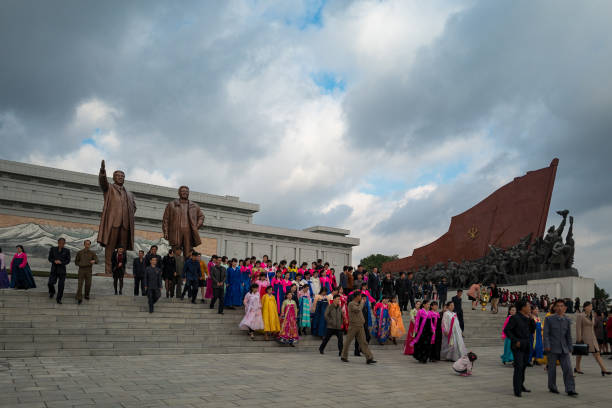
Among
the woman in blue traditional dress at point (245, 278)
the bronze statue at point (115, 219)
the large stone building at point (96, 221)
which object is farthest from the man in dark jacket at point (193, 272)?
the large stone building at point (96, 221)

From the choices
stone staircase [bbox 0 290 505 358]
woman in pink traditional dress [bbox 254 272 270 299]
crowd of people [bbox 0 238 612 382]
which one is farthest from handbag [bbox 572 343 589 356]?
woman in pink traditional dress [bbox 254 272 270 299]

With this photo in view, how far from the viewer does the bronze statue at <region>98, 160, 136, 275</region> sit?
1162cm

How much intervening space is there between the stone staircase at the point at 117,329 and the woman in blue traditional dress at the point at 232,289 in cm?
33

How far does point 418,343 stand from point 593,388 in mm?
3013

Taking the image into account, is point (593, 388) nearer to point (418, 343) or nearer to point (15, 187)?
point (418, 343)

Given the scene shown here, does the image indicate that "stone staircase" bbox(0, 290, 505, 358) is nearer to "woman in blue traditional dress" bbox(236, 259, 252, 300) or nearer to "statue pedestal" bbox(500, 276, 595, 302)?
"woman in blue traditional dress" bbox(236, 259, 252, 300)

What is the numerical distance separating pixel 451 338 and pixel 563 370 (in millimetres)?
3231

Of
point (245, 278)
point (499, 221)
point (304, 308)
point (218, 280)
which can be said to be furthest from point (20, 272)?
point (499, 221)

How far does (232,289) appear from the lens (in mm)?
11234

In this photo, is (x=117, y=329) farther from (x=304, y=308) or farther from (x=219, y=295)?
(x=304, y=308)

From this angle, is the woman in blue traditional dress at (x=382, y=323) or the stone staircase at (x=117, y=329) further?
the woman in blue traditional dress at (x=382, y=323)

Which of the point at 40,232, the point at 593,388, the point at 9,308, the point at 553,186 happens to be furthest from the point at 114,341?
the point at 553,186

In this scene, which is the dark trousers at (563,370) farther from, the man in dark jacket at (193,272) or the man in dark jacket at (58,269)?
the man in dark jacket at (58,269)

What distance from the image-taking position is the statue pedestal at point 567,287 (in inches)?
814
